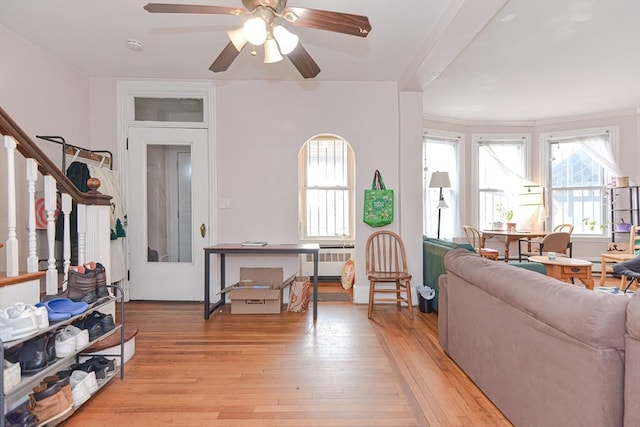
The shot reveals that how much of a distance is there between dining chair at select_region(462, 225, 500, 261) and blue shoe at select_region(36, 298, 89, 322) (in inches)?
183

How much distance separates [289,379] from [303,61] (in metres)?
2.18

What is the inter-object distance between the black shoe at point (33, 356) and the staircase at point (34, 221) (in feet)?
0.98

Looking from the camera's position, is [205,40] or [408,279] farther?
[408,279]

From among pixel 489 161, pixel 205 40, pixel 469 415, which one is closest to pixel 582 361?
pixel 469 415

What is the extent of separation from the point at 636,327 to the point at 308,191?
430 centimetres

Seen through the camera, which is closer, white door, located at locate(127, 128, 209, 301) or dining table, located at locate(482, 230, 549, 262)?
white door, located at locate(127, 128, 209, 301)

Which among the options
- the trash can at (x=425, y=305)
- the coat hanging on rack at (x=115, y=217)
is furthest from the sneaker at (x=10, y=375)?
the trash can at (x=425, y=305)

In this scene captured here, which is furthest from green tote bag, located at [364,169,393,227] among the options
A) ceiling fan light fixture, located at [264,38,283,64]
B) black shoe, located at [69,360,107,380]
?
black shoe, located at [69,360,107,380]

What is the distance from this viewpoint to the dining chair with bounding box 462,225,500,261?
4.98 meters

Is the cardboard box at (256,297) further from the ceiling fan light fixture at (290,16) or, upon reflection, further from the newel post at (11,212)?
the ceiling fan light fixture at (290,16)

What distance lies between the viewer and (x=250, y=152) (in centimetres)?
393

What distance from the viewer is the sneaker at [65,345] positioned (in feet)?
5.59

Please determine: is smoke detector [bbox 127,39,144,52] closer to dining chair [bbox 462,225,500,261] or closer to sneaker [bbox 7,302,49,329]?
sneaker [bbox 7,302,49,329]

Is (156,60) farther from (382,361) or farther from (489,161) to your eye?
(489,161)
